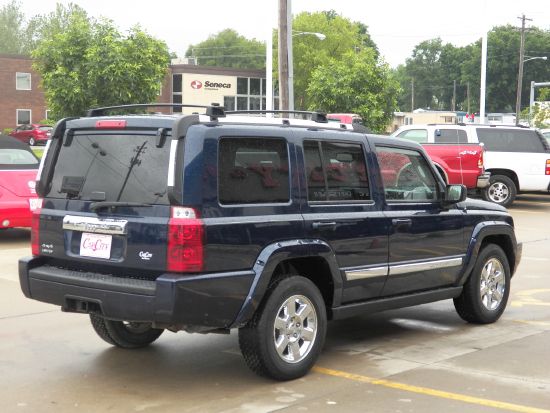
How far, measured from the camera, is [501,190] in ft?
69.3

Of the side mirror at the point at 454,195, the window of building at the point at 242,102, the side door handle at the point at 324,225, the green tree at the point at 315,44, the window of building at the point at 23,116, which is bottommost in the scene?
the side door handle at the point at 324,225

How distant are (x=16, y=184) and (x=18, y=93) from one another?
50541 mm

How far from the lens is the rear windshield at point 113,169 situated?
552 cm

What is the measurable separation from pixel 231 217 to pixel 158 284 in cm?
67

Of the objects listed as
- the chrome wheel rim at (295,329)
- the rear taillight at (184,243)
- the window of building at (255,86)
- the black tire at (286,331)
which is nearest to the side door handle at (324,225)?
the black tire at (286,331)

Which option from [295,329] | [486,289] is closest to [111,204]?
[295,329]

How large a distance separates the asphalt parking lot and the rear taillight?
92 cm

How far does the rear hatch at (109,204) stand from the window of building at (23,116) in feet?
192

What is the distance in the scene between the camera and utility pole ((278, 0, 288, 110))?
821 inches

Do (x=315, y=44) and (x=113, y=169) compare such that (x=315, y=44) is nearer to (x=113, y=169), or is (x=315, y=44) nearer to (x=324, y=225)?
(x=324, y=225)

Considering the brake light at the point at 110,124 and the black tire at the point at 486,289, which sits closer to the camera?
the brake light at the point at 110,124

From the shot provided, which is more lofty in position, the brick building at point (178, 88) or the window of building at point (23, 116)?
the brick building at point (178, 88)

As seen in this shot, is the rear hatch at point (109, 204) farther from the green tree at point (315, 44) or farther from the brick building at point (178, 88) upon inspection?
the green tree at point (315, 44)

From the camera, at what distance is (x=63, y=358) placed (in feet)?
21.6
